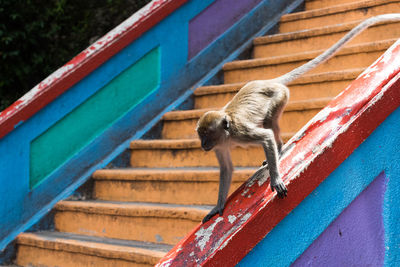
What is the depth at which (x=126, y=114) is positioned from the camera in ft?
16.8

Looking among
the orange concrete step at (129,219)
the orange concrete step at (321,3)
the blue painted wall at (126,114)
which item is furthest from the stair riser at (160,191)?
the orange concrete step at (321,3)

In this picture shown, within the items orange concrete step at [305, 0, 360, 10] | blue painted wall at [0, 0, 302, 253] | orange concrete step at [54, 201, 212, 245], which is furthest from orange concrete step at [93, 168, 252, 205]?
orange concrete step at [305, 0, 360, 10]

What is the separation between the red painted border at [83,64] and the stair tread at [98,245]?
936 millimetres

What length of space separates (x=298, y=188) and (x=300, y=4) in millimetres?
4359

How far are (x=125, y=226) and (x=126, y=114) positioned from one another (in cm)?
138

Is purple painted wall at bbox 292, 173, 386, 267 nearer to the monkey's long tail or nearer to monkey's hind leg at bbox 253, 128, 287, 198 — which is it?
monkey's hind leg at bbox 253, 128, 287, 198

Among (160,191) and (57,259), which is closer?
(57,259)

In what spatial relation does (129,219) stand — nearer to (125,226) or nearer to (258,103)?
(125,226)

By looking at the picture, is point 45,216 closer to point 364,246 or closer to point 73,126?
point 73,126

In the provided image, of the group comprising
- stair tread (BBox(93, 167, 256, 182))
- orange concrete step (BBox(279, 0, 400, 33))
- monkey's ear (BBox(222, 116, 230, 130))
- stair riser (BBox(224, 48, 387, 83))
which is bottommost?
stair tread (BBox(93, 167, 256, 182))

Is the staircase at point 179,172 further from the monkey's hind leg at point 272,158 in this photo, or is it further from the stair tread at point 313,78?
the monkey's hind leg at point 272,158

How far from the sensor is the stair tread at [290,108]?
4.03 m

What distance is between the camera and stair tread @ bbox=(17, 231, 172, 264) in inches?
137

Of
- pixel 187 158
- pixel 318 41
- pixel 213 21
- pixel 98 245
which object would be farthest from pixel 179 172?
pixel 213 21
